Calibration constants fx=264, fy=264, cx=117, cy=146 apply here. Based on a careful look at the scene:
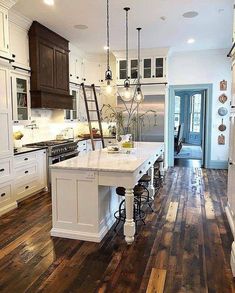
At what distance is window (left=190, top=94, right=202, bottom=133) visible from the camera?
1224 cm

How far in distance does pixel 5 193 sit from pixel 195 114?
10259 millimetres

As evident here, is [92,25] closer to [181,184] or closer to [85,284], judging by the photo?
[181,184]

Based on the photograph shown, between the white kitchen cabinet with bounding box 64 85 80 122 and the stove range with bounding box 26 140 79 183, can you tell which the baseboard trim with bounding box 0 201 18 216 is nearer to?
the stove range with bounding box 26 140 79 183

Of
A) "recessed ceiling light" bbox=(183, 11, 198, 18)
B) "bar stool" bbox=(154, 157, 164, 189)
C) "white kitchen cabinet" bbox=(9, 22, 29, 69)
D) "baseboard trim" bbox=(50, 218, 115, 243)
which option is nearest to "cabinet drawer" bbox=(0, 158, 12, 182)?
"baseboard trim" bbox=(50, 218, 115, 243)

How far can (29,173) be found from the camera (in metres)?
4.68

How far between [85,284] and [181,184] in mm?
3783

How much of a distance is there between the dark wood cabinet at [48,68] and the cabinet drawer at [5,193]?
5.74 ft

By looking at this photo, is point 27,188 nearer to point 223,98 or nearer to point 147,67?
point 147,67

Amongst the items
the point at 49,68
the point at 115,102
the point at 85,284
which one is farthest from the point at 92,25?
the point at 85,284

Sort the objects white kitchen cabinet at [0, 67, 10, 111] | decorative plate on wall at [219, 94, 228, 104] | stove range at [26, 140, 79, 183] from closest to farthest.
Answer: white kitchen cabinet at [0, 67, 10, 111], stove range at [26, 140, 79, 183], decorative plate on wall at [219, 94, 228, 104]

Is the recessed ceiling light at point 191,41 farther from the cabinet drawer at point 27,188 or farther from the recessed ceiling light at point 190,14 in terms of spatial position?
the cabinet drawer at point 27,188

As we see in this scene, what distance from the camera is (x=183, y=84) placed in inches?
286

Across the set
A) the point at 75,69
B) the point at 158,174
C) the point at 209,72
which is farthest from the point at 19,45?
the point at 209,72

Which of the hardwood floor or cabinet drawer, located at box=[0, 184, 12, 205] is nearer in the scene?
the hardwood floor
